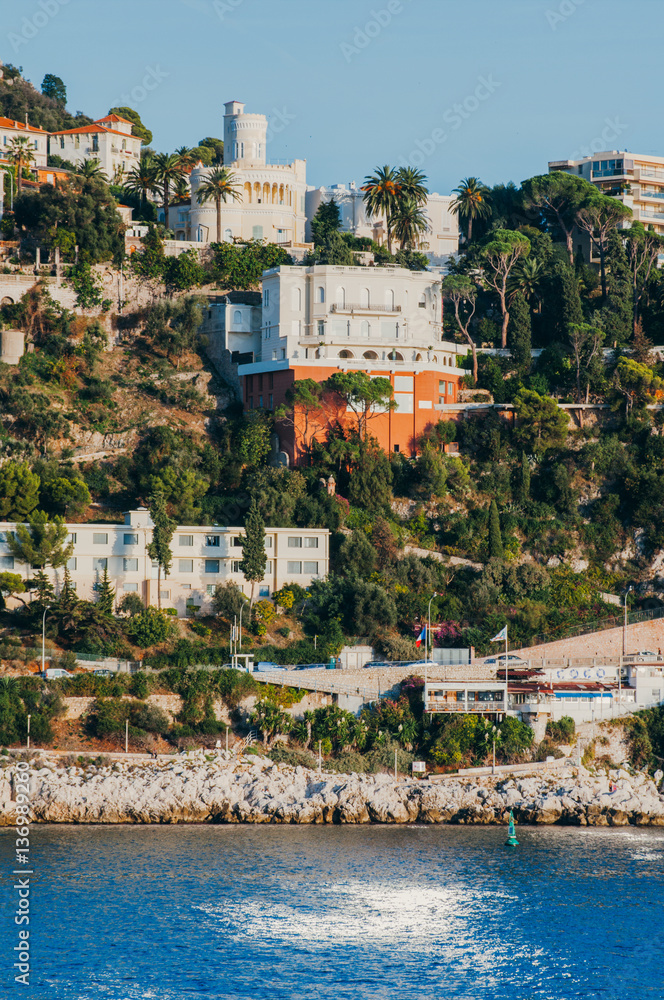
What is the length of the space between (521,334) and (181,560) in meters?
31.0

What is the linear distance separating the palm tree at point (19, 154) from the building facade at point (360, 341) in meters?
25.2

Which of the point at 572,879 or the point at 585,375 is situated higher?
the point at 585,375

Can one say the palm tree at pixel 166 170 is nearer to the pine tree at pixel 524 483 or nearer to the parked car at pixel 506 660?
the pine tree at pixel 524 483

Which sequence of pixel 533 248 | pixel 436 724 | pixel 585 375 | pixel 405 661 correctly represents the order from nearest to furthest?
pixel 436 724 → pixel 405 661 → pixel 585 375 → pixel 533 248

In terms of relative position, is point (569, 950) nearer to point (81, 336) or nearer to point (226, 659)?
point (226, 659)

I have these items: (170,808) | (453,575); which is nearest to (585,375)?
(453,575)

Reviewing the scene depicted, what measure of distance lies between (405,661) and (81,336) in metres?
35.2

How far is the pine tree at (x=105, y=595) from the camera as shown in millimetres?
70562

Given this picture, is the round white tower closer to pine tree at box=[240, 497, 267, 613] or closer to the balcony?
the balcony

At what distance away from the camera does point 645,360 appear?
93312 millimetres

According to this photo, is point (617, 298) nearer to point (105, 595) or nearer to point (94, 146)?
point (105, 595)

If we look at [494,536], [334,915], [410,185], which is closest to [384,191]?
[410,185]

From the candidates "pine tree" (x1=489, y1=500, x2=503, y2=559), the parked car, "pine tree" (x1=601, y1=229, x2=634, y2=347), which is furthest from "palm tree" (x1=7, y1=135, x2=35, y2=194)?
the parked car

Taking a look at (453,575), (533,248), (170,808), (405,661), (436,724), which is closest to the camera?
(170,808)
